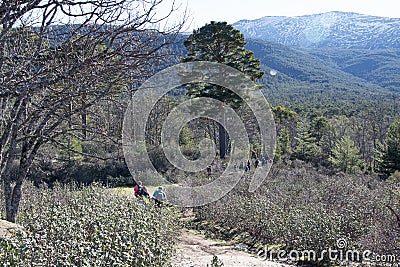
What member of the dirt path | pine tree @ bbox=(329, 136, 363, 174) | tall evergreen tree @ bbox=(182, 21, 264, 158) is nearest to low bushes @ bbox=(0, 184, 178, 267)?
the dirt path

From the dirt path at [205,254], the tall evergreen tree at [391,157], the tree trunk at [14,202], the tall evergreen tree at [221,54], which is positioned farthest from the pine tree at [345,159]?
the tree trunk at [14,202]

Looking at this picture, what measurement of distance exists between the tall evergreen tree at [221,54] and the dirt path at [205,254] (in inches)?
577

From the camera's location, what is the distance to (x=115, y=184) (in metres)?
20.0

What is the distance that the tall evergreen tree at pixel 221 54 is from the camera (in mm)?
24859

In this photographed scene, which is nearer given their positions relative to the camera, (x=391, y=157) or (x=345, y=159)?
(x=391, y=157)

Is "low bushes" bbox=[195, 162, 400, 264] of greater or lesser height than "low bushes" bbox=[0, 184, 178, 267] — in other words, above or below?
below

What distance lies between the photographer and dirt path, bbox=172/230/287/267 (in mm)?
6938

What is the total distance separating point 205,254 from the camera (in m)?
8.38

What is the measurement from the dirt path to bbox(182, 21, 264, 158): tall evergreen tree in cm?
1467

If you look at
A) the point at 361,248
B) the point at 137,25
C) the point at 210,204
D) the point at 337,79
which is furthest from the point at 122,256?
the point at 337,79

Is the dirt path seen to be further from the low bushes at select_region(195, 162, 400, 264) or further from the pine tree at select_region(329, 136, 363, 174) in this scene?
the pine tree at select_region(329, 136, 363, 174)

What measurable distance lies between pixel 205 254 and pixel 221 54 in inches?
724

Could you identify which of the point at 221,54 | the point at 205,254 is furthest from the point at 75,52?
the point at 221,54

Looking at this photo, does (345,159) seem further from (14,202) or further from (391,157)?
(14,202)
